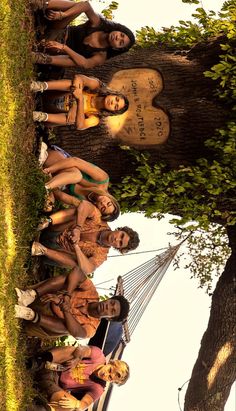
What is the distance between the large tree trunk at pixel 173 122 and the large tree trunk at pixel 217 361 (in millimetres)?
1964

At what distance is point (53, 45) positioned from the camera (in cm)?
803

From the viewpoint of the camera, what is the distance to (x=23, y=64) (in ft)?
25.6

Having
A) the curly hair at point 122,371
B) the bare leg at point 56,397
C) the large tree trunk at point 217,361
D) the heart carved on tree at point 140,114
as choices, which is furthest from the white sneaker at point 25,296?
the large tree trunk at point 217,361

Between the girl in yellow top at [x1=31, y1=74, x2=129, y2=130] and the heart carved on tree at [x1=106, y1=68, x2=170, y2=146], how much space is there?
3.92 ft


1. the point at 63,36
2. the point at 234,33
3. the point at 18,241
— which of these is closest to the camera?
the point at 18,241

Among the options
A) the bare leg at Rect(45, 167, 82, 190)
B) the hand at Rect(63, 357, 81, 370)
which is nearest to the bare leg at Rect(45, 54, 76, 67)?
the bare leg at Rect(45, 167, 82, 190)

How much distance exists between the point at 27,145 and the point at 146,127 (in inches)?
78.6

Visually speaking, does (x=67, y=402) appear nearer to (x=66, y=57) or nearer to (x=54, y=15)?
(x=66, y=57)

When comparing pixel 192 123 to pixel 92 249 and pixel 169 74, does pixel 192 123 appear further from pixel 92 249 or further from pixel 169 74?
pixel 92 249

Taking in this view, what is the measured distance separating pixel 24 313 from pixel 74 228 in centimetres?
103

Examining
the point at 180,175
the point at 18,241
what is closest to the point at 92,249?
the point at 18,241

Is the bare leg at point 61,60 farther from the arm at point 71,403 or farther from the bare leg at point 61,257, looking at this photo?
the arm at point 71,403

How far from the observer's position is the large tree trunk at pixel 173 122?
923 centimetres

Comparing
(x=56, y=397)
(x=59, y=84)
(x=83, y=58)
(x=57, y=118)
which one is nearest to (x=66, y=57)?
(x=83, y=58)
